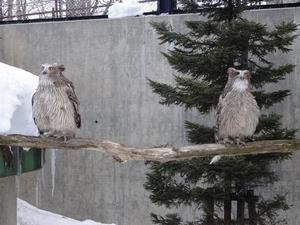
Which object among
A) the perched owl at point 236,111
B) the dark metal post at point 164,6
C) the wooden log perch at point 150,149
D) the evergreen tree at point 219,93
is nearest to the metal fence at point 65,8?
the dark metal post at point 164,6

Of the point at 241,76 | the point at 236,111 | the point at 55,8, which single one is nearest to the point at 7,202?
the point at 236,111

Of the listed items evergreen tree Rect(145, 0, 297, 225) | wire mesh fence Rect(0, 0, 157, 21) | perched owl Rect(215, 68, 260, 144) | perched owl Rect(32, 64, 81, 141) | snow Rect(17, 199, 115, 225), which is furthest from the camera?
wire mesh fence Rect(0, 0, 157, 21)

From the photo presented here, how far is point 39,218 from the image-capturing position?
894 centimetres

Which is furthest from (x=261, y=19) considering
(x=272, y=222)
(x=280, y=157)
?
(x=272, y=222)

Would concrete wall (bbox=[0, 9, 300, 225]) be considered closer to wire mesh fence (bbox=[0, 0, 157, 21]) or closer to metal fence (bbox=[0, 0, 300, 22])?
metal fence (bbox=[0, 0, 300, 22])

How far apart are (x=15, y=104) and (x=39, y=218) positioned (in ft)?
12.1

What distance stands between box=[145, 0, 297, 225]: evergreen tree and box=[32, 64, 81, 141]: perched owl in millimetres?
2012

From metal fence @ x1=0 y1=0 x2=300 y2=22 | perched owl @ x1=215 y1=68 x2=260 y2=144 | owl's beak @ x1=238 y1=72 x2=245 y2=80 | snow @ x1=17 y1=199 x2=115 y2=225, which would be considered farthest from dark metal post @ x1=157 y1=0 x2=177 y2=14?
owl's beak @ x1=238 y1=72 x2=245 y2=80

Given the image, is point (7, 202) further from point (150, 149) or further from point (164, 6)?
point (164, 6)

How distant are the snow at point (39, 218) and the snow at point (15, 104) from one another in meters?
3.22

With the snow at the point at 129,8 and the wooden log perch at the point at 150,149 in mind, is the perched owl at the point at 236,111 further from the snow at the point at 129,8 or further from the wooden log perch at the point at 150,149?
the snow at the point at 129,8

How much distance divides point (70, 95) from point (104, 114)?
4.14 metres

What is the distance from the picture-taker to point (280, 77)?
7.01 metres

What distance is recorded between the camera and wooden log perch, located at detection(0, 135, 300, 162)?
437 cm
